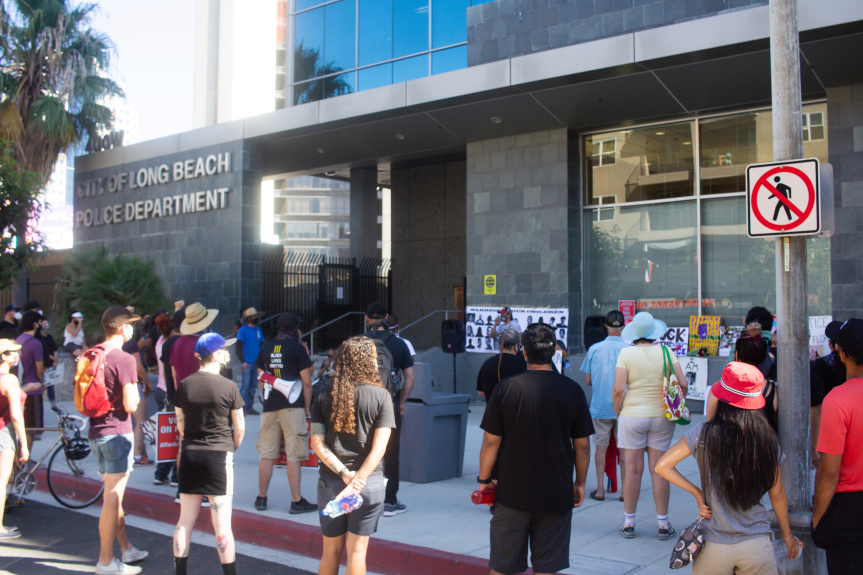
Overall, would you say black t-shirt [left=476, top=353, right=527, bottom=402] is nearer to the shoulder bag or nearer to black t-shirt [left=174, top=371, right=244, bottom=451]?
the shoulder bag

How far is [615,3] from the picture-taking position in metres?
12.9

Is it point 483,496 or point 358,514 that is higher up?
point 483,496

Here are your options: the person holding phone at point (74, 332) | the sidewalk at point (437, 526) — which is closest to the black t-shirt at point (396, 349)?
the sidewalk at point (437, 526)

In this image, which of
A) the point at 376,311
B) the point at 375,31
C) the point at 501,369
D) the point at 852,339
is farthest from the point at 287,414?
the point at 375,31

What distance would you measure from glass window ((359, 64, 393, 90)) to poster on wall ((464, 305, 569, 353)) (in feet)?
Answer: 20.3

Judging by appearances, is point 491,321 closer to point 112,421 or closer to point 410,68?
point 410,68

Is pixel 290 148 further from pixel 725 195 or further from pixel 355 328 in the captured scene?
pixel 725 195

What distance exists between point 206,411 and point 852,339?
405 cm

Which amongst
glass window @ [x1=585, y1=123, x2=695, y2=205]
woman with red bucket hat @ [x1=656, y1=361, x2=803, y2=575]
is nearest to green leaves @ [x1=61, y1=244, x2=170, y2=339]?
glass window @ [x1=585, y1=123, x2=695, y2=205]

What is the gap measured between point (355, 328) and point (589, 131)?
387 inches

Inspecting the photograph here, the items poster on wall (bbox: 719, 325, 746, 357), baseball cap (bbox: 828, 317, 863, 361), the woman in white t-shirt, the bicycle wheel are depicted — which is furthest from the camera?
poster on wall (bbox: 719, 325, 746, 357)

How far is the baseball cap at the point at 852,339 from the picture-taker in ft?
12.3

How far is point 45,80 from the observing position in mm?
19031

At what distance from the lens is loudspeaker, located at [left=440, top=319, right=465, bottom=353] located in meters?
14.9
